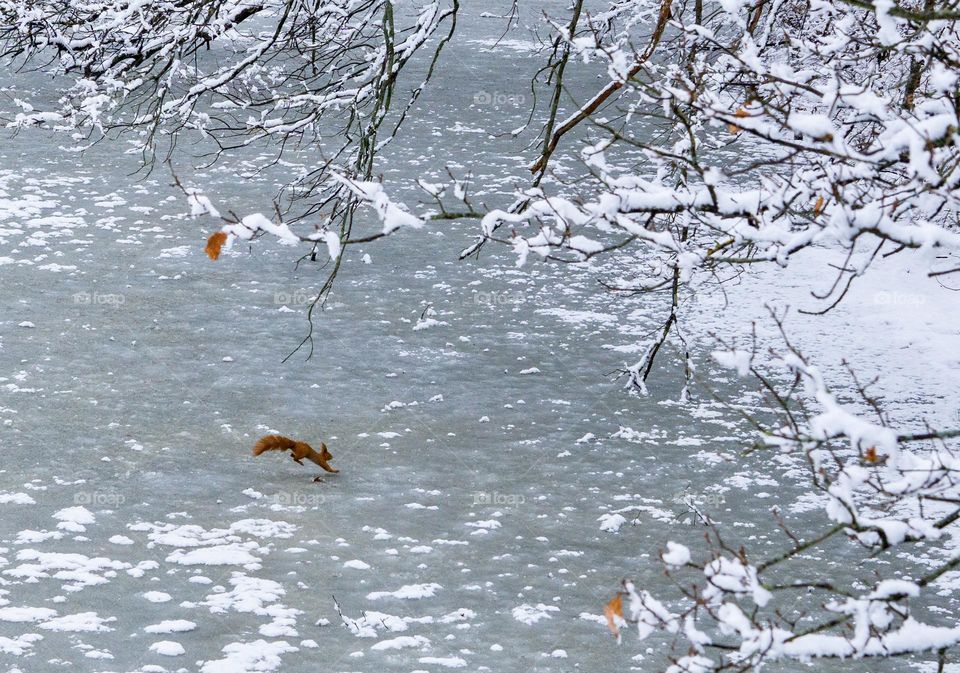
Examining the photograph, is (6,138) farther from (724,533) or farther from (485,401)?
(724,533)

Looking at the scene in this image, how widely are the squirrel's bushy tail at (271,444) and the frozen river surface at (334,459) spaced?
64 mm

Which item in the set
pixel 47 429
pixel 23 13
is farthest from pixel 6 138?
pixel 47 429

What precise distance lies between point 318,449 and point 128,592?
151cm

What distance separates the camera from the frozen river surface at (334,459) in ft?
14.6

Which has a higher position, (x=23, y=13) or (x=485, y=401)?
(x=23, y=13)

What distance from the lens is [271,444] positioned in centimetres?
594

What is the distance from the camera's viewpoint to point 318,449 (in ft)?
19.6

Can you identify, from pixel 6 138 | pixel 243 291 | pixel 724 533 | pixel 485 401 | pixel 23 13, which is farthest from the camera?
pixel 6 138

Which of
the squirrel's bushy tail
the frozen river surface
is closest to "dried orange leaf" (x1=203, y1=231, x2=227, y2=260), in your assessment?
the frozen river surface

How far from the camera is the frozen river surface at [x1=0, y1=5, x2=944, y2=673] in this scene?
4.46 metres

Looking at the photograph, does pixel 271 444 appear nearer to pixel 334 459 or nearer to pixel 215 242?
pixel 334 459

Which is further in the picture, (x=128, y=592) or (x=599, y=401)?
(x=599, y=401)

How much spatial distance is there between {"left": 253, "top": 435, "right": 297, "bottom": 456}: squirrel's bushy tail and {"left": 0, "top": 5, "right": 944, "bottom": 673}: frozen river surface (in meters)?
0.06

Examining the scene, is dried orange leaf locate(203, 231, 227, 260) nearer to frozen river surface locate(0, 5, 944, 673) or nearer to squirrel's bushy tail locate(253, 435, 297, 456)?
frozen river surface locate(0, 5, 944, 673)
